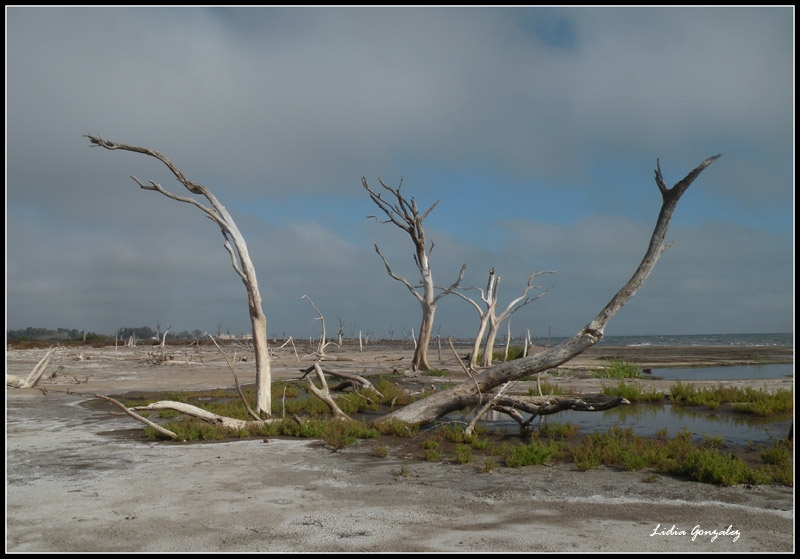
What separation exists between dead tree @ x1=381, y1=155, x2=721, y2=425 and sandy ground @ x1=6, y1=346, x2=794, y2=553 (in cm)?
193

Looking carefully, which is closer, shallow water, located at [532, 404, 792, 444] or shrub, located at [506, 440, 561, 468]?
shrub, located at [506, 440, 561, 468]

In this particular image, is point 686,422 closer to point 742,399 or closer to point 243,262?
point 742,399

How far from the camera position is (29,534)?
5797 millimetres

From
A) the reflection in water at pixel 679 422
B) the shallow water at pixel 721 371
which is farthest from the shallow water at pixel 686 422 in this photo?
the shallow water at pixel 721 371

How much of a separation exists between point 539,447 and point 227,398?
11675mm

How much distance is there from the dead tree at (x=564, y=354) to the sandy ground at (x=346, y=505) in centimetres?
193

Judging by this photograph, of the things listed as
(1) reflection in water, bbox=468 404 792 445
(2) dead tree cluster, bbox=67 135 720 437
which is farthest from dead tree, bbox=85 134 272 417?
(1) reflection in water, bbox=468 404 792 445

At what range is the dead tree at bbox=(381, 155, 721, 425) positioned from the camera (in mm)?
10359

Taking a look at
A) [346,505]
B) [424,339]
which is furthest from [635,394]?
[424,339]

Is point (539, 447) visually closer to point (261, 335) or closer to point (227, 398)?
point (261, 335)

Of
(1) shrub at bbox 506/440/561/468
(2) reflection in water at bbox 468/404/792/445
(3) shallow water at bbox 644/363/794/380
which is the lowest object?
(2) reflection in water at bbox 468/404/792/445

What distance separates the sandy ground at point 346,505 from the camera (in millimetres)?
5422

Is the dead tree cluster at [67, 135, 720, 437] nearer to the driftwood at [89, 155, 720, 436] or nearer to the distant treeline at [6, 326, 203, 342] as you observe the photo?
the driftwood at [89, 155, 720, 436]

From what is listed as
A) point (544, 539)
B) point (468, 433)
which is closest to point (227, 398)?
point (468, 433)
